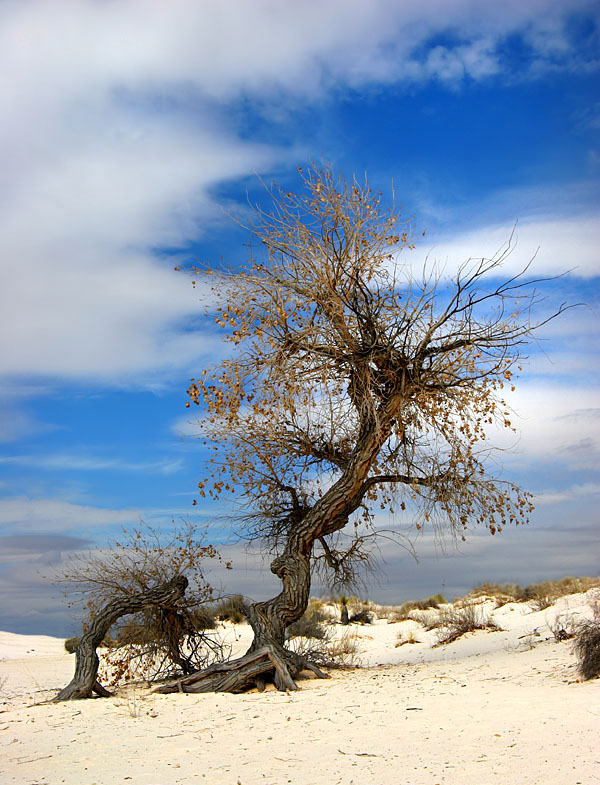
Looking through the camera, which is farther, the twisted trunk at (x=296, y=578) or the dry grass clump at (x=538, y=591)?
the dry grass clump at (x=538, y=591)

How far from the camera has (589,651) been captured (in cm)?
994

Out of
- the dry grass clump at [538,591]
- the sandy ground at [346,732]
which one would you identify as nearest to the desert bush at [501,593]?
the dry grass clump at [538,591]

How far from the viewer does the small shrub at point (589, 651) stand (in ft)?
32.3

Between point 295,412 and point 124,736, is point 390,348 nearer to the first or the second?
point 295,412

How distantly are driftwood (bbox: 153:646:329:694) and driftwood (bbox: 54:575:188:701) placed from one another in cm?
111

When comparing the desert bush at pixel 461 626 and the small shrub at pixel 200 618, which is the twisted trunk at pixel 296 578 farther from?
the desert bush at pixel 461 626

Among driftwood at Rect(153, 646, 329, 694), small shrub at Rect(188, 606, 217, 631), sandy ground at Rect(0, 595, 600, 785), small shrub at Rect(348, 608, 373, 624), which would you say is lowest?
small shrub at Rect(348, 608, 373, 624)

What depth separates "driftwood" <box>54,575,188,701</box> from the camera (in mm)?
11727

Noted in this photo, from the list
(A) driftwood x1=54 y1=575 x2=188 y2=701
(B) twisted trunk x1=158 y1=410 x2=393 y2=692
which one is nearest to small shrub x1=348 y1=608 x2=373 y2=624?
(B) twisted trunk x1=158 y1=410 x2=393 y2=692

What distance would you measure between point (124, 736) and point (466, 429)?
25.0 feet

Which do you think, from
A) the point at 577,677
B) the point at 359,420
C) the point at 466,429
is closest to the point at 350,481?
the point at 359,420

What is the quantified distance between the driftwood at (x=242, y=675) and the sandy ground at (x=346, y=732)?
0.31 meters

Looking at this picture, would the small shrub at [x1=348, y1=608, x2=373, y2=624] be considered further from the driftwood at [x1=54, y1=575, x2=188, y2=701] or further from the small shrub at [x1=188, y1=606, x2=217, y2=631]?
the driftwood at [x1=54, y1=575, x2=188, y2=701]

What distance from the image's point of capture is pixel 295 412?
12898 mm
